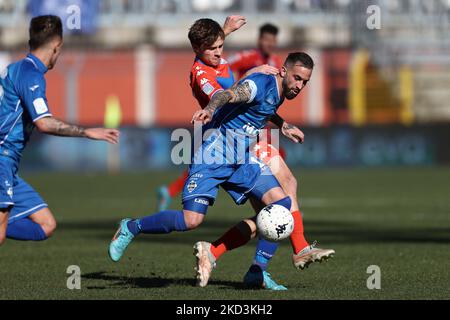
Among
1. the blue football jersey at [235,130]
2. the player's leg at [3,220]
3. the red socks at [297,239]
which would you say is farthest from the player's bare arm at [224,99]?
the player's leg at [3,220]

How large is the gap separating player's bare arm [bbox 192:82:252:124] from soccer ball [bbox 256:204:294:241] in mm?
909

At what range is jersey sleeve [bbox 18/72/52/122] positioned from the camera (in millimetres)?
8789

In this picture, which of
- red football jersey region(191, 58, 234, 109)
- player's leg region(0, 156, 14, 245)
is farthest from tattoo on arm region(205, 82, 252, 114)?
player's leg region(0, 156, 14, 245)

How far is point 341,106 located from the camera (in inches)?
1604

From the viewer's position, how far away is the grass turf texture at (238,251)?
908 centimetres

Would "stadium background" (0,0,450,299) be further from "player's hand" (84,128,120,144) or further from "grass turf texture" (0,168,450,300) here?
"player's hand" (84,128,120,144)

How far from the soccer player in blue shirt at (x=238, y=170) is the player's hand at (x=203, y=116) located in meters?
0.58

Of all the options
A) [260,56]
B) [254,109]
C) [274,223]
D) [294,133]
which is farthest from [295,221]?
[260,56]

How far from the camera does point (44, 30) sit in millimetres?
9070

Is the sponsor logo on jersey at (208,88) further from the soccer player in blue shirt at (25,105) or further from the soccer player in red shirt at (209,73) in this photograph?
the soccer player in blue shirt at (25,105)

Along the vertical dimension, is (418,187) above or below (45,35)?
below
